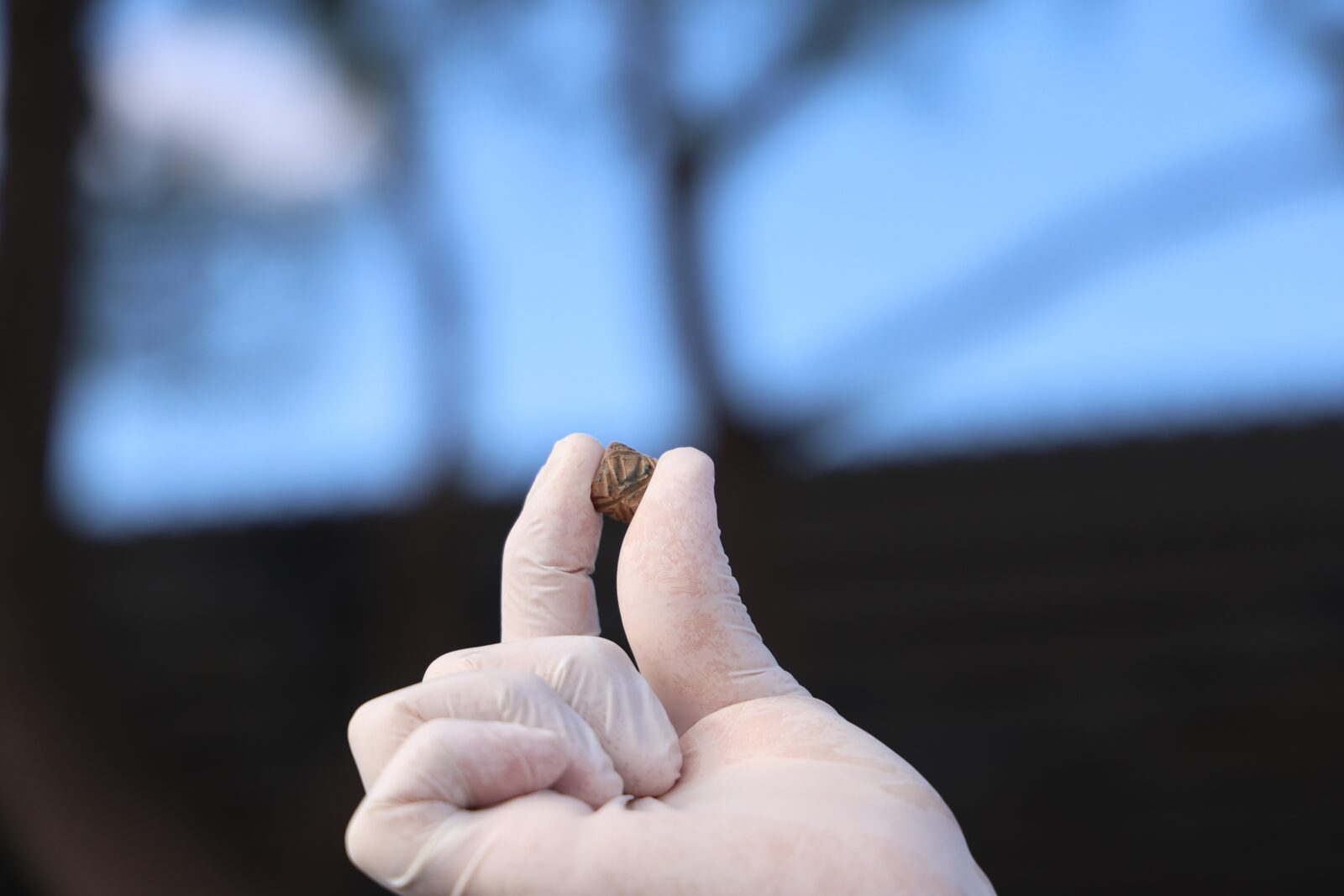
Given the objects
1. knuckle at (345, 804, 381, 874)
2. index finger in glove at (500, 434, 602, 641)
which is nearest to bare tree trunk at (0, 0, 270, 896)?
index finger in glove at (500, 434, 602, 641)

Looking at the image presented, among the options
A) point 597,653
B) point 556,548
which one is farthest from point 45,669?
point 597,653

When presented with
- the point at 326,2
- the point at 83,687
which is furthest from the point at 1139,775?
the point at 326,2

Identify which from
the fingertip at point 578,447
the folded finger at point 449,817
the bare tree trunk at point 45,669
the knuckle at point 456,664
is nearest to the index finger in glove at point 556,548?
the fingertip at point 578,447

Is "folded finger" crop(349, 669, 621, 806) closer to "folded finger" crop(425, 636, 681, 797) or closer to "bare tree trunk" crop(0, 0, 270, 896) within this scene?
"folded finger" crop(425, 636, 681, 797)

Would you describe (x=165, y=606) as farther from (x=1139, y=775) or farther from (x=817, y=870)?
→ (x=817, y=870)

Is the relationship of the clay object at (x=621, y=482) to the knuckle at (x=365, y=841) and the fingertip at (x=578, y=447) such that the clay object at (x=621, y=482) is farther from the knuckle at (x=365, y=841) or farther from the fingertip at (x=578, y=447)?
the knuckle at (x=365, y=841)
